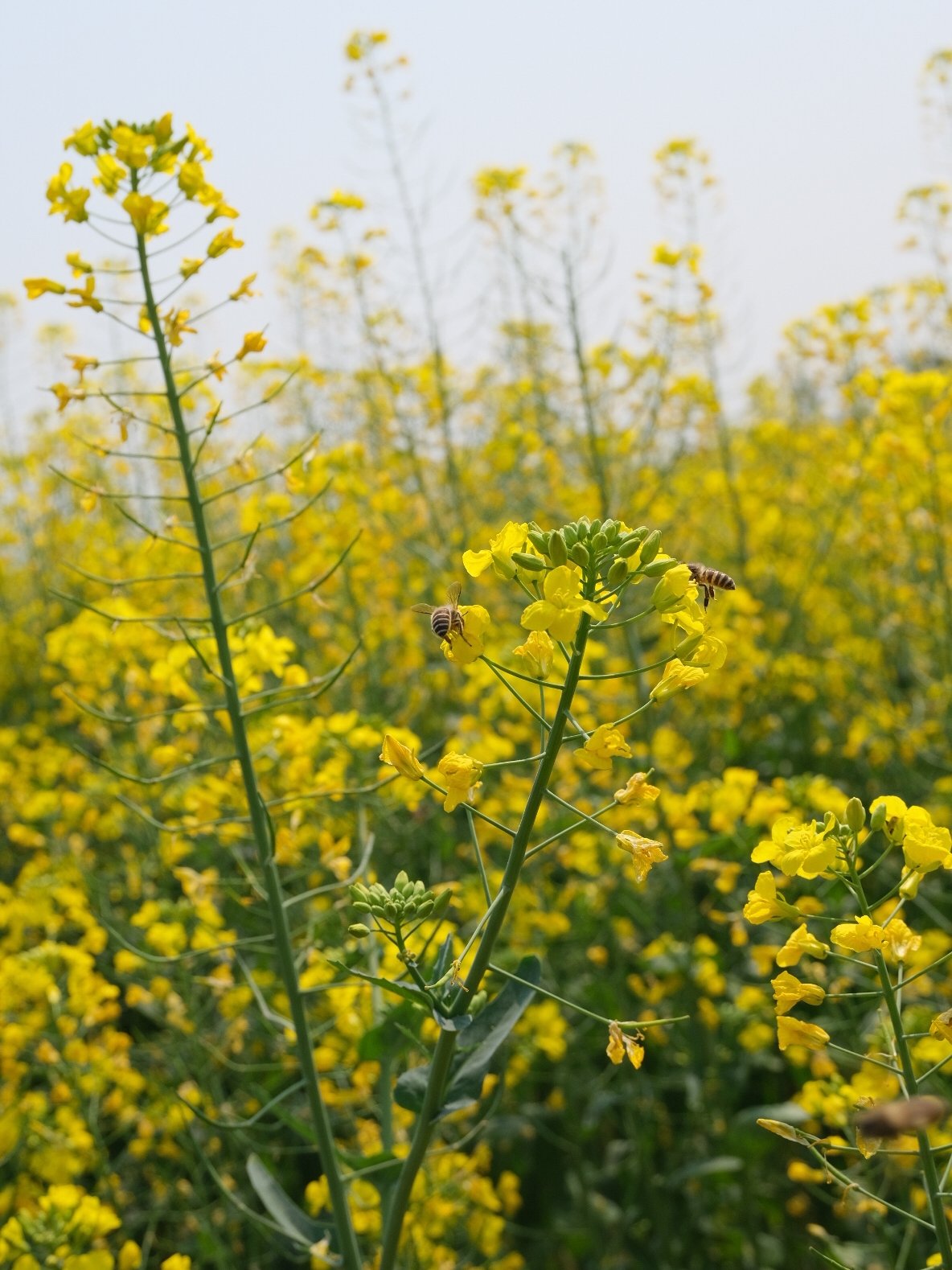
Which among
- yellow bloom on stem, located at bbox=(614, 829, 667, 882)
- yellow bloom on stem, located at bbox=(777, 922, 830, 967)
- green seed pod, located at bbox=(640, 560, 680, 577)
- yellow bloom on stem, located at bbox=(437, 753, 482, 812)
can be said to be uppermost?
green seed pod, located at bbox=(640, 560, 680, 577)

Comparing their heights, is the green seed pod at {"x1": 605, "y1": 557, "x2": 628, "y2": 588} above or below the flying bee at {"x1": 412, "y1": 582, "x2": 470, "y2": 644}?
above

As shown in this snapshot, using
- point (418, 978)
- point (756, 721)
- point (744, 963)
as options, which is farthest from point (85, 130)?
point (756, 721)

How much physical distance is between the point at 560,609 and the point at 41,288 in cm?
153

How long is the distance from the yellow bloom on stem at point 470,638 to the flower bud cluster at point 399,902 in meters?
0.32

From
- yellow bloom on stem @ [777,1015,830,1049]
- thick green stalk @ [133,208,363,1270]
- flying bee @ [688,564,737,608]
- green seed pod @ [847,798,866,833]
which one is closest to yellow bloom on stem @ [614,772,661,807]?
green seed pod @ [847,798,866,833]

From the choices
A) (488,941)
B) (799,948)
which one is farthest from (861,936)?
(488,941)

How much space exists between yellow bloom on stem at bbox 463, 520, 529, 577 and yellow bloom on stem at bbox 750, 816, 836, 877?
20.3 inches

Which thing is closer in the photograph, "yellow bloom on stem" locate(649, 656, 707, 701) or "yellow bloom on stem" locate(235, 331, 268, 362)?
"yellow bloom on stem" locate(649, 656, 707, 701)

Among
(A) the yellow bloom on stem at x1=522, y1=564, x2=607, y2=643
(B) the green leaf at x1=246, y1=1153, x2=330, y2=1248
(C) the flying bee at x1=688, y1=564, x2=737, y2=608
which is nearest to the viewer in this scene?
(A) the yellow bloom on stem at x1=522, y1=564, x2=607, y2=643

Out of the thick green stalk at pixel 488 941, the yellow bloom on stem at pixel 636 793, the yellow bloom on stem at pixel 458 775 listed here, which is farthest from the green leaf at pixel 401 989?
the yellow bloom on stem at pixel 636 793

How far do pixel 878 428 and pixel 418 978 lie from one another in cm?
491

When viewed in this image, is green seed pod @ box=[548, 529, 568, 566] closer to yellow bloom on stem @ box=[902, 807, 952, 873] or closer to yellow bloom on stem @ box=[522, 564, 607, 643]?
yellow bloom on stem @ box=[522, 564, 607, 643]

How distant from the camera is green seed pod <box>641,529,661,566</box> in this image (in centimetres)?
142

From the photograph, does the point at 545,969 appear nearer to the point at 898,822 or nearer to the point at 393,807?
the point at 393,807
